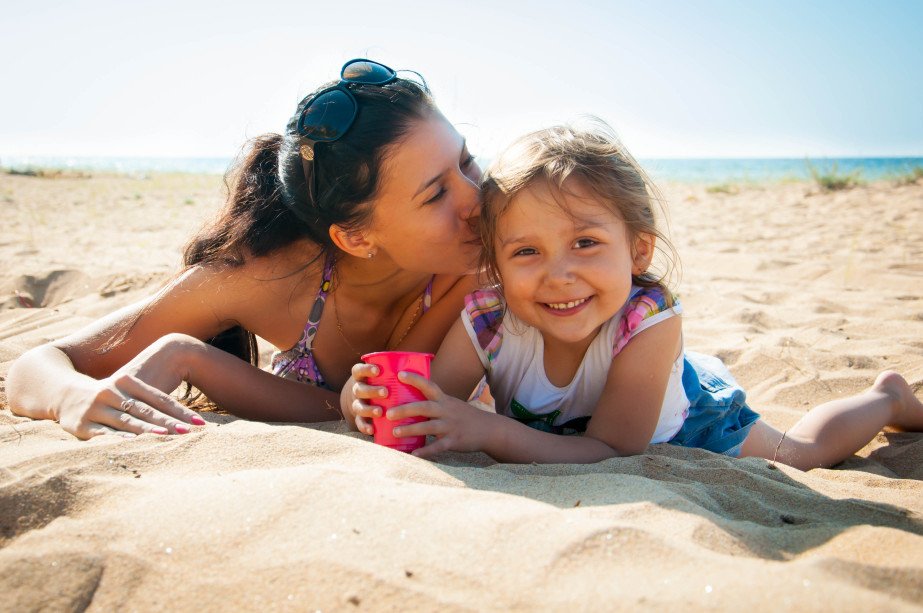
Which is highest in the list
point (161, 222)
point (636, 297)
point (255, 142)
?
point (255, 142)

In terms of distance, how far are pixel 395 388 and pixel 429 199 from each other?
2.64ft

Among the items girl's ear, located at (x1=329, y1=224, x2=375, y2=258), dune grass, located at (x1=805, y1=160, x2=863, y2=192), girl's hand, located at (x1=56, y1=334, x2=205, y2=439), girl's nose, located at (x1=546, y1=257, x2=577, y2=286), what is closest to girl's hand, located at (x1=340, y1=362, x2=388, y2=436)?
girl's hand, located at (x1=56, y1=334, x2=205, y2=439)

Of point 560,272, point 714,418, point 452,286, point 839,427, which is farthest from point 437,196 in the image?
point 839,427

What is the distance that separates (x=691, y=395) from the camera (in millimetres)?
2527

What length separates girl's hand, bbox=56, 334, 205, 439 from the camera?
6.35ft

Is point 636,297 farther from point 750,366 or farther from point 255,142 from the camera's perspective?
point 255,142

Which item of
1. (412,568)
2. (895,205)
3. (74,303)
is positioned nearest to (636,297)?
(412,568)

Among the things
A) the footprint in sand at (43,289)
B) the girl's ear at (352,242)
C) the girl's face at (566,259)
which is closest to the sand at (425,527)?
the girl's face at (566,259)

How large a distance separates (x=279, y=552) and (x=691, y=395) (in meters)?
1.72

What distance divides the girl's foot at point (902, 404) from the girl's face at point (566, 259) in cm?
124

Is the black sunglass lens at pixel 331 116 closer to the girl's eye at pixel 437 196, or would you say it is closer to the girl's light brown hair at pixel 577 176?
the girl's eye at pixel 437 196

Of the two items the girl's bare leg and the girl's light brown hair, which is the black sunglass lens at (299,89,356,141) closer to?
the girl's light brown hair

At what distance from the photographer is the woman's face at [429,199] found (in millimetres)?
2416

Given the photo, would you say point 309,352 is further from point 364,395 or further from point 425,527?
point 425,527
